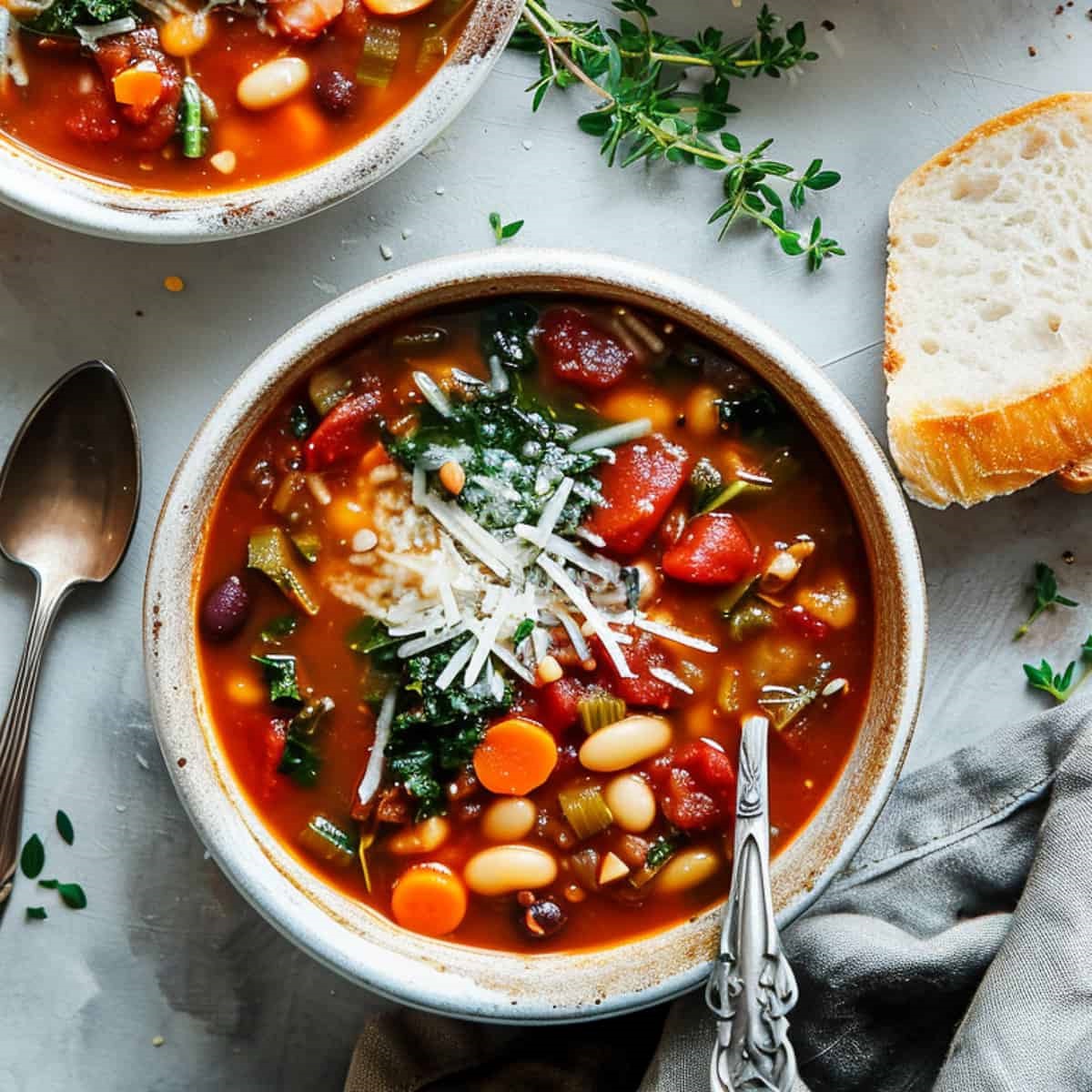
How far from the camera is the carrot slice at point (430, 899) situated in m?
2.46

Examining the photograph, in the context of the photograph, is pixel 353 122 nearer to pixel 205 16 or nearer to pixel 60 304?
pixel 205 16

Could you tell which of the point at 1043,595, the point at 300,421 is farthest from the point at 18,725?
the point at 1043,595

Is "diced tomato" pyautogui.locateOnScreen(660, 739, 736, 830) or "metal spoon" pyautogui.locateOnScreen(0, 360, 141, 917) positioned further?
"metal spoon" pyautogui.locateOnScreen(0, 360, 141, 917)

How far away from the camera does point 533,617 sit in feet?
7.90

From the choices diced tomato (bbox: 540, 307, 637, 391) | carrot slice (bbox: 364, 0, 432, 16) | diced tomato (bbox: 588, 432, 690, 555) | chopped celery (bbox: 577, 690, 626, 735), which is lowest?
chopped celery (bbox: 577, 690, 626, 735)

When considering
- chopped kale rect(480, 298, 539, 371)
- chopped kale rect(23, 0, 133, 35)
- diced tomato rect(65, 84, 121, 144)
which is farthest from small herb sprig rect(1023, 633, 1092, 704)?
chopped kale rect(23, 0, 133, 35)

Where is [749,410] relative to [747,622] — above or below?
above

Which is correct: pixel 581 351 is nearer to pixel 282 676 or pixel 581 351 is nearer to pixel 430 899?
pixel 282 676

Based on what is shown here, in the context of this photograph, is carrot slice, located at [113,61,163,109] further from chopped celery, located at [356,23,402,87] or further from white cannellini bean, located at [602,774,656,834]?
white cannellini bean, located at [602,774,656,834]

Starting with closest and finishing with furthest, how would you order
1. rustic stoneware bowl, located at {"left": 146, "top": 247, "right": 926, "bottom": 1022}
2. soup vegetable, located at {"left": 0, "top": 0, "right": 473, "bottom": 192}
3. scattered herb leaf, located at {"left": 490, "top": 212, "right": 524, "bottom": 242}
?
1. rustic stoneware bowl, located at {"left": 146, "top": 247, "right": 926, "bottom": 1022}
2. soup vegetable, located at {"left": 0, "top": 0, "right": 473, "bottom": 192}
3. scattered herb leaf, located at {"left": 490, "top": 212, "right": 524, "bottom": 242}

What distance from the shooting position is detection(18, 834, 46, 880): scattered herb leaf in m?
2.78

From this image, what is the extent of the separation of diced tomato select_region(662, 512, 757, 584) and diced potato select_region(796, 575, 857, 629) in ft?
0.43

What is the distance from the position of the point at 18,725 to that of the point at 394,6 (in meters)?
1.58

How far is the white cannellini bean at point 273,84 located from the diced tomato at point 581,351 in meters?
0.66
